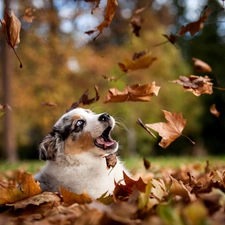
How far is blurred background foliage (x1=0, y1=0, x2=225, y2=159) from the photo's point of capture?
1463cm

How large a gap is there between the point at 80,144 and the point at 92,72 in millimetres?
13161

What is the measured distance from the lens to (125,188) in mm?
2215

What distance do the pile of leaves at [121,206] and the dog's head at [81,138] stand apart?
2.51ft

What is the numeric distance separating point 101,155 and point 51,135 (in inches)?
17.6

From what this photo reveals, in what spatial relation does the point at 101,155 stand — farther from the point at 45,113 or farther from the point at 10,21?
the point at 45,113

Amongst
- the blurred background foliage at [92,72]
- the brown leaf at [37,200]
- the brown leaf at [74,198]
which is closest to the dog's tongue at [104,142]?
the brown leaf at [37,200]

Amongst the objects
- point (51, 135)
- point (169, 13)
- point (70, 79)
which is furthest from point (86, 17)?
point (51, 135)

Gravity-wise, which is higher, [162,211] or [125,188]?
[162,211]

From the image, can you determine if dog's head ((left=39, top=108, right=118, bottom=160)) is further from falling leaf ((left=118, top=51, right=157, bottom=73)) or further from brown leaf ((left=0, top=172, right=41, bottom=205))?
brown leaf ((left=0, top=172, right=41, bottom=205))

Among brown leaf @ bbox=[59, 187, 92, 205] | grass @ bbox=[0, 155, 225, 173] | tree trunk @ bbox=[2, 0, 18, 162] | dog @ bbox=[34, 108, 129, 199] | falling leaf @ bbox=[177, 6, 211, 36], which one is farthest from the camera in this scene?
tree trunk @ bbox=[2, 0, 18, 162]

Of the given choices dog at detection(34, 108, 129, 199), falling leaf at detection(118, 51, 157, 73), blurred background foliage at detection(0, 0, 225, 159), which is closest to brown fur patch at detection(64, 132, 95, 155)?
dog at detection(34, 108, 129, 199)

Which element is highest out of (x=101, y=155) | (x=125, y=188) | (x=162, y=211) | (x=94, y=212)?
(x=162, y=211)

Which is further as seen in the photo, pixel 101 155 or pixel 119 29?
pixel 119 29

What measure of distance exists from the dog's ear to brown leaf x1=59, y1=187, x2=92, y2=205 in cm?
103
